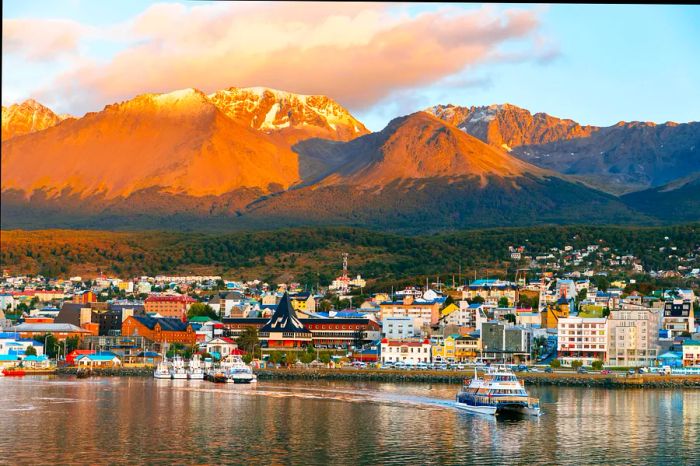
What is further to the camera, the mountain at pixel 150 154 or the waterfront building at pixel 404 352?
the mountain at pixel 150 154

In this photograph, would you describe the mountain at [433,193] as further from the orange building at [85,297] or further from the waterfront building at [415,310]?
the waterfront building at [415,310]

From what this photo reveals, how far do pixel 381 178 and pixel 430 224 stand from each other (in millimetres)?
21509

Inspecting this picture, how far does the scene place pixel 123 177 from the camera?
169 meters

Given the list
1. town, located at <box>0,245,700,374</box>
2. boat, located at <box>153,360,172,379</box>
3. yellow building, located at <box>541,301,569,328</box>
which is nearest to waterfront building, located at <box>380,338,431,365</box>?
town, located at <box>0,245,700,374</box>

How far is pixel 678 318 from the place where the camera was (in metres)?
60.3

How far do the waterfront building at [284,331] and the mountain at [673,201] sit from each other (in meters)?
77.4

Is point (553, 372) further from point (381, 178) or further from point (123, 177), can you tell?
point (123, 177)

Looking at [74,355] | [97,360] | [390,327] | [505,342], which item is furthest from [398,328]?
[74,355]

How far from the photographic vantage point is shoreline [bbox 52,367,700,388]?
47.1m

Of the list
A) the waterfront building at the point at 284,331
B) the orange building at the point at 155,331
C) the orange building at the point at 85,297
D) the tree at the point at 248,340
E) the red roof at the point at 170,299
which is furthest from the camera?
the orange building at the point at 85,297

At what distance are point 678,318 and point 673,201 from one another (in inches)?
3621

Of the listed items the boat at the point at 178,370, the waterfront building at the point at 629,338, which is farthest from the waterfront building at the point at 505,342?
the boat at the point at 178,370

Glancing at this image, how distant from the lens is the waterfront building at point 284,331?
2579 inches

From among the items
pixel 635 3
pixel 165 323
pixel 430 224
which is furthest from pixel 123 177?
pixel 635 3
